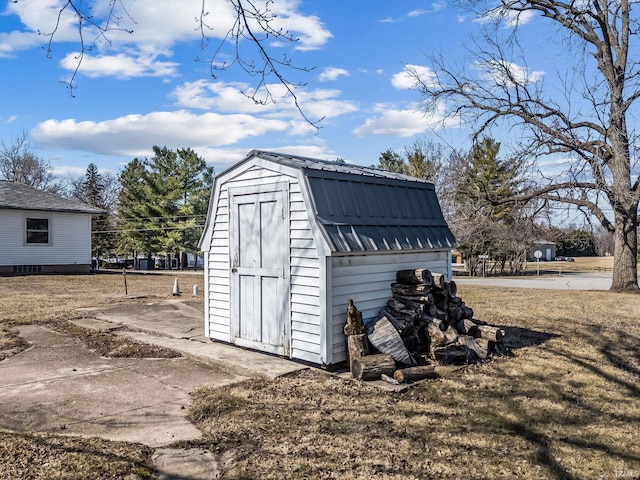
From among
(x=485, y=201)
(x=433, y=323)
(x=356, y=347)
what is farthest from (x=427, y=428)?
(x=485, y=201)

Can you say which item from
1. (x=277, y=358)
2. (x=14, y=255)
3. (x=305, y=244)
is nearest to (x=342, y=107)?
(x=305, y=244)

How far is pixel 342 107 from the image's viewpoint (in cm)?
598

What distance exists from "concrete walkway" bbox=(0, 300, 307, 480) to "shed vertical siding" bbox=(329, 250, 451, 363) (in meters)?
0.72

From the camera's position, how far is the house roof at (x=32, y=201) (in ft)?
65.4

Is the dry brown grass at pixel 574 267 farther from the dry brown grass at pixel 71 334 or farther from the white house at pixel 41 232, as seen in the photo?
the dry brown grass at pixel 71 334

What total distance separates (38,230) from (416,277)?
65.7ft

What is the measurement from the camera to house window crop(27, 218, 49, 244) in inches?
814

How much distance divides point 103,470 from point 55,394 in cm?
202

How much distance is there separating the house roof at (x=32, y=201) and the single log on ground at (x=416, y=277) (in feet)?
62.2

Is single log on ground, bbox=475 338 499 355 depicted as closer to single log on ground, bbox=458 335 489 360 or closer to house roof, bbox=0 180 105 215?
single log on ground, bbox=458 335 489 360

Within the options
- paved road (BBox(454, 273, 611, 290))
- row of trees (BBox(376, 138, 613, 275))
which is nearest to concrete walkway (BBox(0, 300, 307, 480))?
row of trees (BBox(376, 138, 613, 275))

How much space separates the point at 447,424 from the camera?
4.07 meters

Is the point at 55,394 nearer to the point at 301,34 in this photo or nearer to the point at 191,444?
the point at 191,444

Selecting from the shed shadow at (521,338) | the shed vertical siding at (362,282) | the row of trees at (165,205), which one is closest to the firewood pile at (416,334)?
the shed vertical siding at (362,282)
